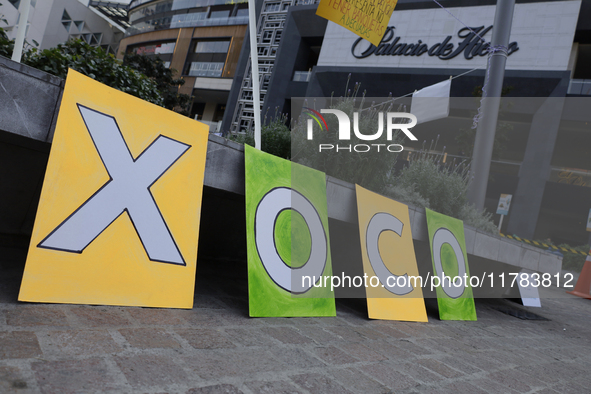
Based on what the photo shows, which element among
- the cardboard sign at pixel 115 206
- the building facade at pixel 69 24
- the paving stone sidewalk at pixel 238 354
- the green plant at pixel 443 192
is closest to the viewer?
the paving stone sidewalk at pixel 238 354

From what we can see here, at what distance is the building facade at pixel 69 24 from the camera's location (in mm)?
27483

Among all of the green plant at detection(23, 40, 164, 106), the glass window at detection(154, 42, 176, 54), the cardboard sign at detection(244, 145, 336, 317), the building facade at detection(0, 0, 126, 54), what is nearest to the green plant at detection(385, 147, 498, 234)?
the cardboard sign at detection(244, 145, 336, 317)

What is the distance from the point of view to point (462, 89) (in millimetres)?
18812

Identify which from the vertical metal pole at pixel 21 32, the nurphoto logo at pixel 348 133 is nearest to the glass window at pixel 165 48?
the nurphoto logo at pixel 348 133

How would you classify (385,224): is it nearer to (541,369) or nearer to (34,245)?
(541,369)

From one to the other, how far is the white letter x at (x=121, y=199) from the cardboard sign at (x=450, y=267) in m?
2.53

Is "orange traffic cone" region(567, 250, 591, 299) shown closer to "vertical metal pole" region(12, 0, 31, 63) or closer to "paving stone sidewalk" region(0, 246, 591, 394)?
"paving stone sidewalk" region(0, 246, 591, 394)

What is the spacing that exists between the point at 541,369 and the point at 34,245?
301 centimetres

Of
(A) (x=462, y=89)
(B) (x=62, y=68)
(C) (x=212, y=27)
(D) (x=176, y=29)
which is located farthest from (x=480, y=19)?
(D) (x=176, y=29)

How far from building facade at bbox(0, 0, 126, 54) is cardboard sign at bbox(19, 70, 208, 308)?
814 inches

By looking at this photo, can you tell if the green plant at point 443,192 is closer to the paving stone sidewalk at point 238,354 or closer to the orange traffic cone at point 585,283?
the paving stone sidewalk at point 238,354

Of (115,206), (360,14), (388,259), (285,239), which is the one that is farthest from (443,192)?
(115,206)

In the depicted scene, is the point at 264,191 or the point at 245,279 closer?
the point at 264,191

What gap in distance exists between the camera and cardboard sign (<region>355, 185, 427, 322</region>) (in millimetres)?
3098
